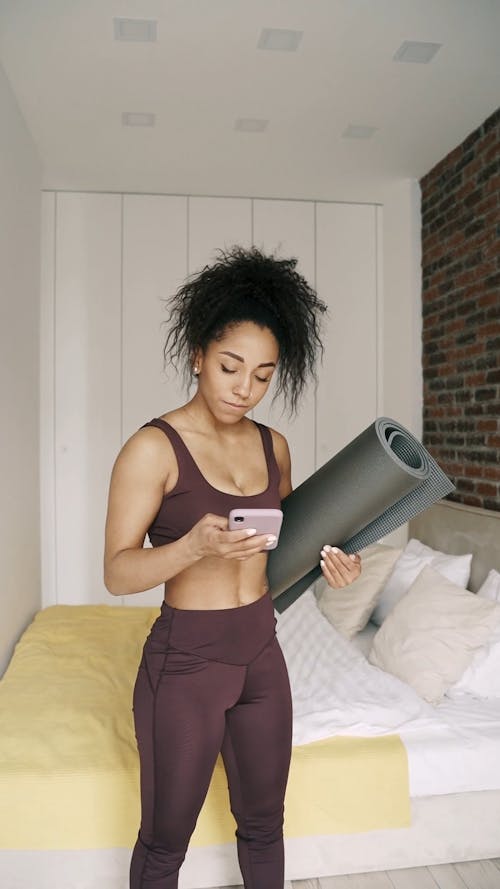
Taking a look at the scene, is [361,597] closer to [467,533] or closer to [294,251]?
[467,533]

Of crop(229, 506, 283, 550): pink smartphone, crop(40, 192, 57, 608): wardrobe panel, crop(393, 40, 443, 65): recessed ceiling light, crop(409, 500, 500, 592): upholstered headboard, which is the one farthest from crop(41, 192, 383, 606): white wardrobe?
crop(229, 506, 283, 550): pink smartphone

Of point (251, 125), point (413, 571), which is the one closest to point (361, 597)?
point (413, 571)

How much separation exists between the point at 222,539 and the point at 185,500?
0.64 feet

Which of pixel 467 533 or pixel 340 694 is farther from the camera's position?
pixel 467 533

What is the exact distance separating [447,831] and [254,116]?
111 inches

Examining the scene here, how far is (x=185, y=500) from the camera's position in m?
1.48

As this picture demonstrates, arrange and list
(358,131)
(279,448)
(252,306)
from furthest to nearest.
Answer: (358,131) < (279,448) < (252,306)

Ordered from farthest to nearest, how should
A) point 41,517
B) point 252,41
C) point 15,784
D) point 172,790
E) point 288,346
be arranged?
point 41,517 → point 252,41 → point 15,784 → point 288,346 → point 172,790

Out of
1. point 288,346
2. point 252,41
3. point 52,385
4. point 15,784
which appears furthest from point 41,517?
point 288,346

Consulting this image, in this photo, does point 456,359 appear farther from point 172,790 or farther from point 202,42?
point 172,790

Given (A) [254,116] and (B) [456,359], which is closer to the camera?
(A) [254,116]

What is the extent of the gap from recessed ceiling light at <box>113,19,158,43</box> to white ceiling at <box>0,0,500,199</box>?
31 millimetres

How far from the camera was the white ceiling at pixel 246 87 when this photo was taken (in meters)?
2.51

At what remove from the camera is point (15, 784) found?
1999 mm
